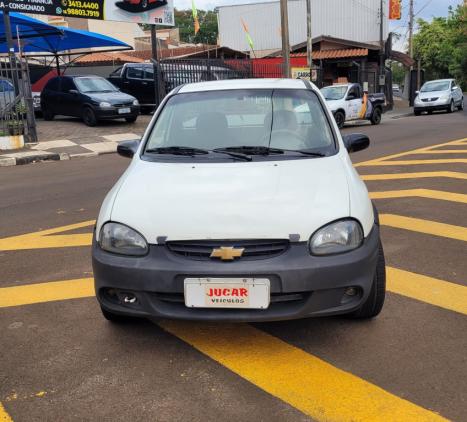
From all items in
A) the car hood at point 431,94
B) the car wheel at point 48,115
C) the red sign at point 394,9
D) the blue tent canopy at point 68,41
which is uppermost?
the red sign at point 394,9

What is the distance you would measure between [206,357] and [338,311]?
84 cm

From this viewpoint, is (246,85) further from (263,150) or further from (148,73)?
(148,73)

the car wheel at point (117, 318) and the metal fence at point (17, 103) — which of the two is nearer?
the car wheel at point (117, 318)

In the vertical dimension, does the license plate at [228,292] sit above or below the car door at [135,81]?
below

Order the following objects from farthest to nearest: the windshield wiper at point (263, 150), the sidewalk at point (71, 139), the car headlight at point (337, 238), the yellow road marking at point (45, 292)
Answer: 1. the sidewalk at point (71, 139)
2. the yellow road marking at point (45, 292)
3. the windshield wiper at point (263, 150)
4. the car headlight at point (337, 238)

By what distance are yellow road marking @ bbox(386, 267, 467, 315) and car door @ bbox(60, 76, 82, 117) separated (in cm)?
1513

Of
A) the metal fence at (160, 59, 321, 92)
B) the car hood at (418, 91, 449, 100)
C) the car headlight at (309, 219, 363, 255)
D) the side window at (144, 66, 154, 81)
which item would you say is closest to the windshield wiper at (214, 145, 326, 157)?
the car headlight at (309, 219, 363, 255)

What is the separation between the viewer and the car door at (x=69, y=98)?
1792 cm

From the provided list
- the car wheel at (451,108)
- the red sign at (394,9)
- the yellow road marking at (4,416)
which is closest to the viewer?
the yellow road marking at (4,416)

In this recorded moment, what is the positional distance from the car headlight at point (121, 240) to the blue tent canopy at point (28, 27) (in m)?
15.8

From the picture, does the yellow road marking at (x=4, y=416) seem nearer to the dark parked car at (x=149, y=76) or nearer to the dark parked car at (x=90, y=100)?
the dark parked car at (x=90, y=100)

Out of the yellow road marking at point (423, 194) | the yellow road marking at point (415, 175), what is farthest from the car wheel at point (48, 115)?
the yellow road marking at point (423, 194)

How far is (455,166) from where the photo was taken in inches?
404

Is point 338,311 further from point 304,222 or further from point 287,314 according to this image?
point 304,222
